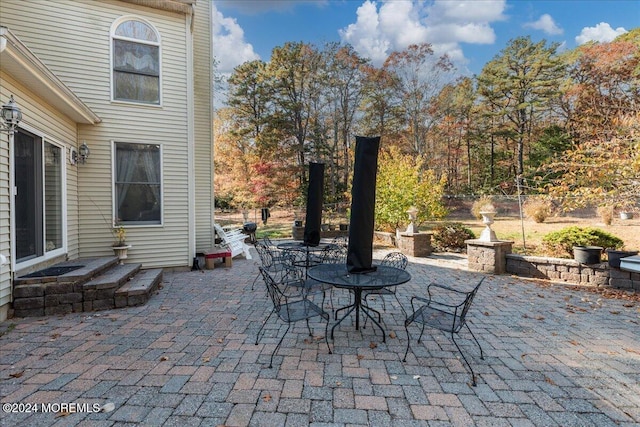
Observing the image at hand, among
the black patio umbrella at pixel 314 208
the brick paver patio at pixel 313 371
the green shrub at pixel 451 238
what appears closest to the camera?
the brick paver patio at pixel 313 371

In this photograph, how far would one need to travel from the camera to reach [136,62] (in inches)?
245

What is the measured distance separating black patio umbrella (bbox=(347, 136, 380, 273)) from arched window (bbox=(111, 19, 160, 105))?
5.09 m

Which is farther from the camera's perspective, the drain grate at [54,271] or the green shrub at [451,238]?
the green shrub at [451,238]

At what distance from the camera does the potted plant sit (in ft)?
19.4

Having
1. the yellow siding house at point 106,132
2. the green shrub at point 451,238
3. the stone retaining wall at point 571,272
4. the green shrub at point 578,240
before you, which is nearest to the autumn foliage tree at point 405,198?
the green shrub at point 451,238

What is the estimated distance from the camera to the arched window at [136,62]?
6.08 meters

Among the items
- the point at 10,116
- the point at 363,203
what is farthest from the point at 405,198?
the point at 10,116

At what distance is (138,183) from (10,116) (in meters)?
2.75

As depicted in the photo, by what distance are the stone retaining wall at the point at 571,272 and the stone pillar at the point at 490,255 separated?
142 millimetres

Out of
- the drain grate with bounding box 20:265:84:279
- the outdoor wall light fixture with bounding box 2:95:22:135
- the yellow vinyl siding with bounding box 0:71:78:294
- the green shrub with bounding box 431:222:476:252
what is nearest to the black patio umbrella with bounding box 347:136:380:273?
the outdoor wall light fixture with bounding box 2:95:22:135

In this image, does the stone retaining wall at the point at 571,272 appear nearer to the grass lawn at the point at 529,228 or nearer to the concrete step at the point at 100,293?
the grass lawn at the point at 529,228

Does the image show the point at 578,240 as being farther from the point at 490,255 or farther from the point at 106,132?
the point at 106,132

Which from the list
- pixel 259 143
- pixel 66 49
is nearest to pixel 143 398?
pixel 66 49

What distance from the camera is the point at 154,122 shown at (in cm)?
636
